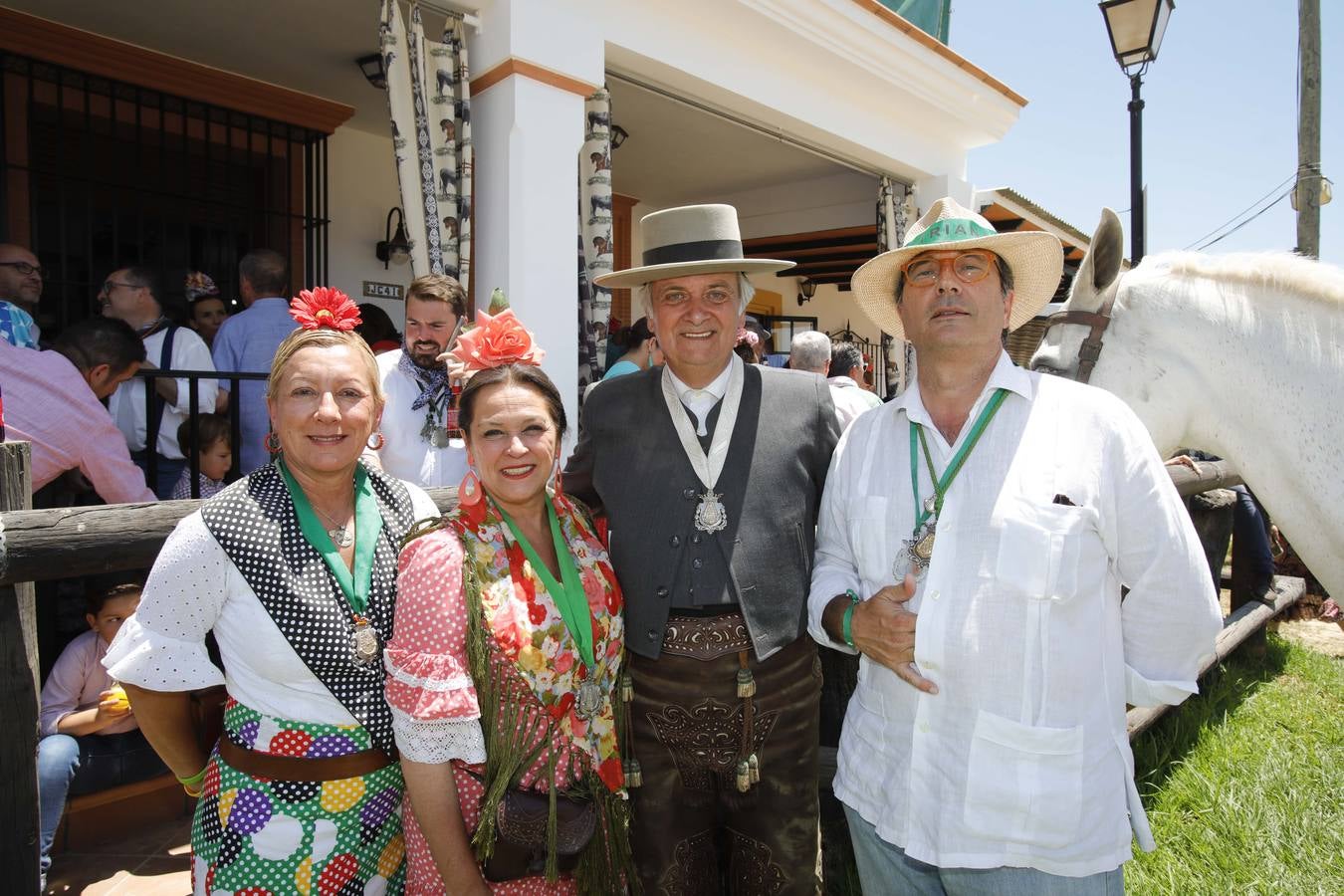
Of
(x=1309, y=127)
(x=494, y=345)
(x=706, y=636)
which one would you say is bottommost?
(x=706, y=636)

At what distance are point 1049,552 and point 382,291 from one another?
6673mm

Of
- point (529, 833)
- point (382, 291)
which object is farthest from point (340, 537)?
point (382, 291)

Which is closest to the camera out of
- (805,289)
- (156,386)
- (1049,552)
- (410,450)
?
(1049,552)

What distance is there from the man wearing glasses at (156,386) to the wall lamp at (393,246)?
8.46 feet

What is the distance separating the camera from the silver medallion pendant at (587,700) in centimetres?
181

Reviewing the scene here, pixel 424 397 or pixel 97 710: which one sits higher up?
pixel 424 397

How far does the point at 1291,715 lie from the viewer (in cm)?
423

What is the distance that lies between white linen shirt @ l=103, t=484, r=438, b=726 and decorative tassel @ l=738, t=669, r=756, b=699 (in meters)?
0.89

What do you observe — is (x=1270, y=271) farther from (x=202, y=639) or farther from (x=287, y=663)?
(x=202, y=639)

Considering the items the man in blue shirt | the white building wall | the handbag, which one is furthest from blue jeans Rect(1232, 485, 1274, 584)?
the white building wall

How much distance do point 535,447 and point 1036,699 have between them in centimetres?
116

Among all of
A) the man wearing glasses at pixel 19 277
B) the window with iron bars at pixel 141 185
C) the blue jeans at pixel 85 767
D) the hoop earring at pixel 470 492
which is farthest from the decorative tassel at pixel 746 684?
the window with iron bars at pixel 141 185

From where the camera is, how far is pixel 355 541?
1779mm

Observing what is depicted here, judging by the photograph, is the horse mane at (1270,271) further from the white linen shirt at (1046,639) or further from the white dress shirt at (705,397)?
Answer: the white dress shirt at (705,397)
